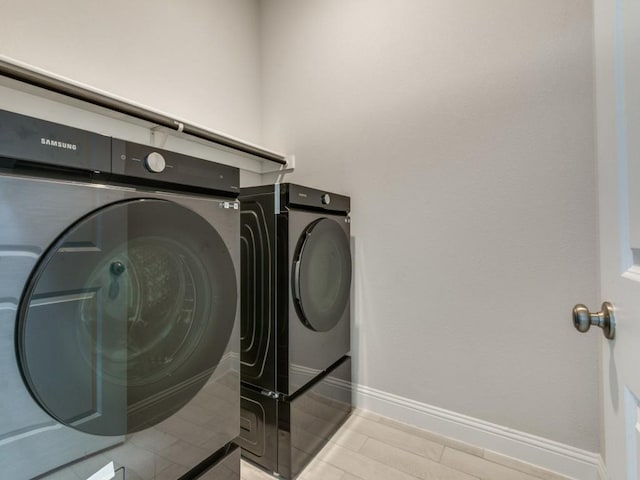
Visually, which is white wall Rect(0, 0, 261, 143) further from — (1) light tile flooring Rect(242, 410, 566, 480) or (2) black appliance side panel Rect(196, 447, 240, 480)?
(1) light tile flooring Rect(242, 410, 566, 480)

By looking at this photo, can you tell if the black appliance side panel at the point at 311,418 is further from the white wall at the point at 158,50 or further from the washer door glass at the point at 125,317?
the white wall at the point at 158,50

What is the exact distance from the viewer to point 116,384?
2.21ft

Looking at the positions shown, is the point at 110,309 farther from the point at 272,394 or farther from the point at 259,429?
the point at 259,429

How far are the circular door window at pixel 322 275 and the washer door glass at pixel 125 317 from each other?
40 centimetres

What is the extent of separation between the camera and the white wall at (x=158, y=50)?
1.13 meters

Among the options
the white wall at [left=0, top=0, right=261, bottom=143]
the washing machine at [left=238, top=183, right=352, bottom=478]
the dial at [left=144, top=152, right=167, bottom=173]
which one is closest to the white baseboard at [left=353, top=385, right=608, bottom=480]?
the washing machine at [left=238, top=183, right=352, bottom=478]

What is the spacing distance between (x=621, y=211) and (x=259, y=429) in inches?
57.4

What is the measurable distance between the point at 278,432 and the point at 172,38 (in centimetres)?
209

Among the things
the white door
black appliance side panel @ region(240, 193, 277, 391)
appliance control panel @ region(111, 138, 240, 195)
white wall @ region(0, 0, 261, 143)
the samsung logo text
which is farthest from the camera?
black appliance side panel @ region(240, 193, 277, 391)

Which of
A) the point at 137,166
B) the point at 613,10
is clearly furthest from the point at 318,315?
the point at 613,10

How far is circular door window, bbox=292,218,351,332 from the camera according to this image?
4.11ft

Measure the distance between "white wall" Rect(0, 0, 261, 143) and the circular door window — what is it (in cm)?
102

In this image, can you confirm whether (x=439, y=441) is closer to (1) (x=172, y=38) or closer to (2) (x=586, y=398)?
(2) (x=586, y=398)

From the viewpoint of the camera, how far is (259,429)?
129cm
